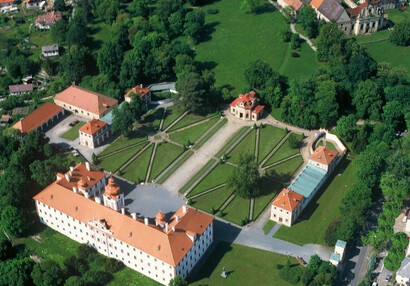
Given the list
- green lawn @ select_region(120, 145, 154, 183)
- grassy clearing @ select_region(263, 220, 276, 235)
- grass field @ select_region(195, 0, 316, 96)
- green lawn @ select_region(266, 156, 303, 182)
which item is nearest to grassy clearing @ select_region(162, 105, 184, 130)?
green lawn @ select_region(120, 145, 154, 183)

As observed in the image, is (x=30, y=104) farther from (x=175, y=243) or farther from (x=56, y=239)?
(x=175, y=243)

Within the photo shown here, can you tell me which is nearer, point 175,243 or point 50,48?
point 175,243

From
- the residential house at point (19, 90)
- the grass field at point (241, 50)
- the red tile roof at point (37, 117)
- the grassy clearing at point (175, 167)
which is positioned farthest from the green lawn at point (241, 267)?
the residential house at point (19, 90)

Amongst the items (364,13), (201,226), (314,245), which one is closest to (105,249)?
(201,226)

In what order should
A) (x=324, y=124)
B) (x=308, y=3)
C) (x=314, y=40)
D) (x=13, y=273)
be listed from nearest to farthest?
(x=13, y=273)
(x=324, y=124)
(x=314, y=40)
(x=308, y=3)

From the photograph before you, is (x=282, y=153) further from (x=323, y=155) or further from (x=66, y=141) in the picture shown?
(x=66, y=141)

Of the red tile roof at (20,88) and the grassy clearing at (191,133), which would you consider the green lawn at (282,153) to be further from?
the red tile roof at (20,88)

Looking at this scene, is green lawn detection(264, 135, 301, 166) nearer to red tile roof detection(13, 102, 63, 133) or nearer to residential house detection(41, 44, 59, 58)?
red tile roof detection(13, 102, 63, 133)
